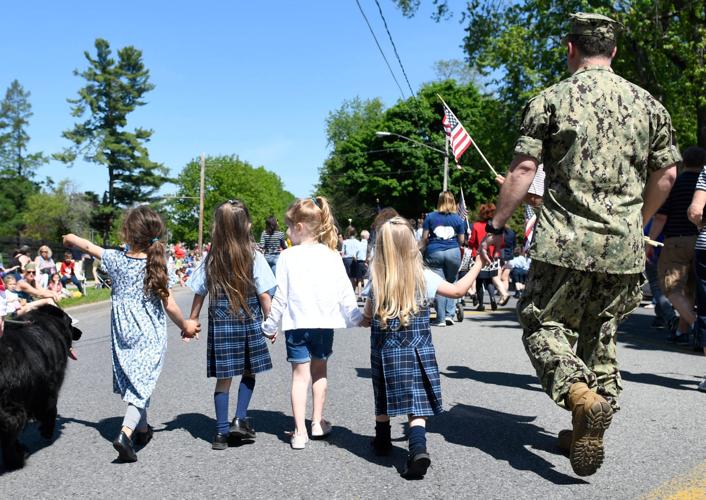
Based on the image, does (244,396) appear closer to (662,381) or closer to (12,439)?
(12,439)

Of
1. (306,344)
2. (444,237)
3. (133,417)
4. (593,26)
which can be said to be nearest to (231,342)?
(306,344)

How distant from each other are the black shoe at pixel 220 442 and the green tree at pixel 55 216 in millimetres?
63130

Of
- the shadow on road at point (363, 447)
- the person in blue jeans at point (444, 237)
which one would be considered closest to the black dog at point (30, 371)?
the shadow on road at point (363, 447)

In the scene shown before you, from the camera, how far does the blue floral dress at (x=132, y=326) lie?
4.74 m

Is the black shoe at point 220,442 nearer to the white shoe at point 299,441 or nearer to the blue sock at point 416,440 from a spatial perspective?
the white shoe at point 299,441

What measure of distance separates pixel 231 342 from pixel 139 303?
63 centimetres

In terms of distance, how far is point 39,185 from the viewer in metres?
80.9

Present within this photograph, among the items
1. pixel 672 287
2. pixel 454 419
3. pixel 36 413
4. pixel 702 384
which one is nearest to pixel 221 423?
pixel 36 413

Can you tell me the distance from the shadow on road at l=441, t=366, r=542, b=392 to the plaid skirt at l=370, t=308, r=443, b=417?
2278mm

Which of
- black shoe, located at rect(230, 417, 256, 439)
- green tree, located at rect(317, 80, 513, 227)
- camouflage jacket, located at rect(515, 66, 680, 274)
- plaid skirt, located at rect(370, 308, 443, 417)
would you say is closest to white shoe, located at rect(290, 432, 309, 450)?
black shoe, located at rect(230, 417, 256, 439)

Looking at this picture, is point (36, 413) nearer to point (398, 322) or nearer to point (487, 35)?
point (398, 322)

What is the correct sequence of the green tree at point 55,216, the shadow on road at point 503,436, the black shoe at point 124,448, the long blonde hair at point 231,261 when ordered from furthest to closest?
the green tree at point 55,216 → the long blonde hair at point 231,261 → the black shoe at point 124,448 → the shadow on road at point 503,436

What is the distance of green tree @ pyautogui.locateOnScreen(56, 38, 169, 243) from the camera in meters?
62.3

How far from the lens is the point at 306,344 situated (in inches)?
189
